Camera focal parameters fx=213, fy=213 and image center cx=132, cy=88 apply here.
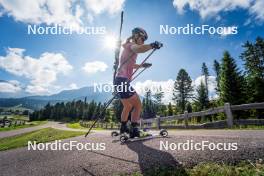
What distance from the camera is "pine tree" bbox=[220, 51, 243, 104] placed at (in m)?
34.2

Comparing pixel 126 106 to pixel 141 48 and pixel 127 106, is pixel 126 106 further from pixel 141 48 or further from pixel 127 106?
pixel 141 48

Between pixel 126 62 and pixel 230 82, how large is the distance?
34.0 metres

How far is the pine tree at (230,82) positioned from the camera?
34.2 metres

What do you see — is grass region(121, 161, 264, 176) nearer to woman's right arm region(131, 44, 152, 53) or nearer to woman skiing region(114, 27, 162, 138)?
woman skiing region(114, 27, 162, 138)

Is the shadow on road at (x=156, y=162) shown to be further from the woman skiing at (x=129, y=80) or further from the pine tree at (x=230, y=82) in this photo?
the pine tree at (x=230, y=82)

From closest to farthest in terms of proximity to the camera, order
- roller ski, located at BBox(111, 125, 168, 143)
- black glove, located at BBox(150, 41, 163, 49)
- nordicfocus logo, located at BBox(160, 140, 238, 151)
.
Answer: nordicfocus logo, located at BBox(160, 140, 238, 151), black glove, located at BBox(150, 41, 163, 49), roller ski, located at BBox(111, 125, 168, 143)

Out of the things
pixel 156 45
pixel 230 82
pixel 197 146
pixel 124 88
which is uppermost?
pixel 230 82

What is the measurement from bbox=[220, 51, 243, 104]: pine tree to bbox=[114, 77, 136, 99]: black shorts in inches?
1288

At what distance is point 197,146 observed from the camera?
3.77 metres

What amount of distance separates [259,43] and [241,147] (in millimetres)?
52618

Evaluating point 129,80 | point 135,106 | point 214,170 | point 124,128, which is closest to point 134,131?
point 124,128

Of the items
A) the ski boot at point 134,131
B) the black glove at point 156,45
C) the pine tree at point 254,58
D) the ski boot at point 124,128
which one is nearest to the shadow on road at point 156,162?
the ski boot at point 134,131

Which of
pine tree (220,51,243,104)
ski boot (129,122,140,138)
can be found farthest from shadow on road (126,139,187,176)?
pine tree (220,51,243,104)

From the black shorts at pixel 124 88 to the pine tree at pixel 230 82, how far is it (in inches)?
1288
